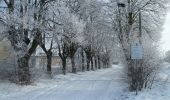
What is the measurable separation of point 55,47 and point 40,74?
1620 cm

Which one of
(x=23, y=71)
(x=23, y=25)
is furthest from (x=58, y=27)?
(x=23, y=71)

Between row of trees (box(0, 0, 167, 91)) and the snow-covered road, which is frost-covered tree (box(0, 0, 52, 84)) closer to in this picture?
row of trees (box(0, 0, 167, 91))

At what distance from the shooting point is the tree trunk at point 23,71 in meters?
25.9

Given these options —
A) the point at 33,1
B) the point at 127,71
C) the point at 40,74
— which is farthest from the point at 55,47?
the point at 127,71

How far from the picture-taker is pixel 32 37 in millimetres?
26984

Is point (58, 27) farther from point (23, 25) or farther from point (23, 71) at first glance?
point (23, 71)

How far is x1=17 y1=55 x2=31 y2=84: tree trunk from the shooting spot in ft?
85.1

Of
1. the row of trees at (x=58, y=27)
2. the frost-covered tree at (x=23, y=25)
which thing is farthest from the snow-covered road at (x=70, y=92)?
the frost-covered tree at (x=23, y=25)

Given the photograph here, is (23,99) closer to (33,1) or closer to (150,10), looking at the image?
(33,1)

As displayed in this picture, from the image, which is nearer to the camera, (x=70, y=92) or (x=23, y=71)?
(x=70, y=92)

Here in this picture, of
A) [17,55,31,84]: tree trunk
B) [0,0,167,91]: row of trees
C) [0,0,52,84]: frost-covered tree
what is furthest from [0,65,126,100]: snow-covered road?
[0,0,52,84]: frost-covered tree

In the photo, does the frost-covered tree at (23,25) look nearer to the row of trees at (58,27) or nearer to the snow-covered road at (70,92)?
the row of trees at (58,27)

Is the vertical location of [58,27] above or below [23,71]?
above

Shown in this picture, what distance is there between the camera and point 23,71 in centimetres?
2605
